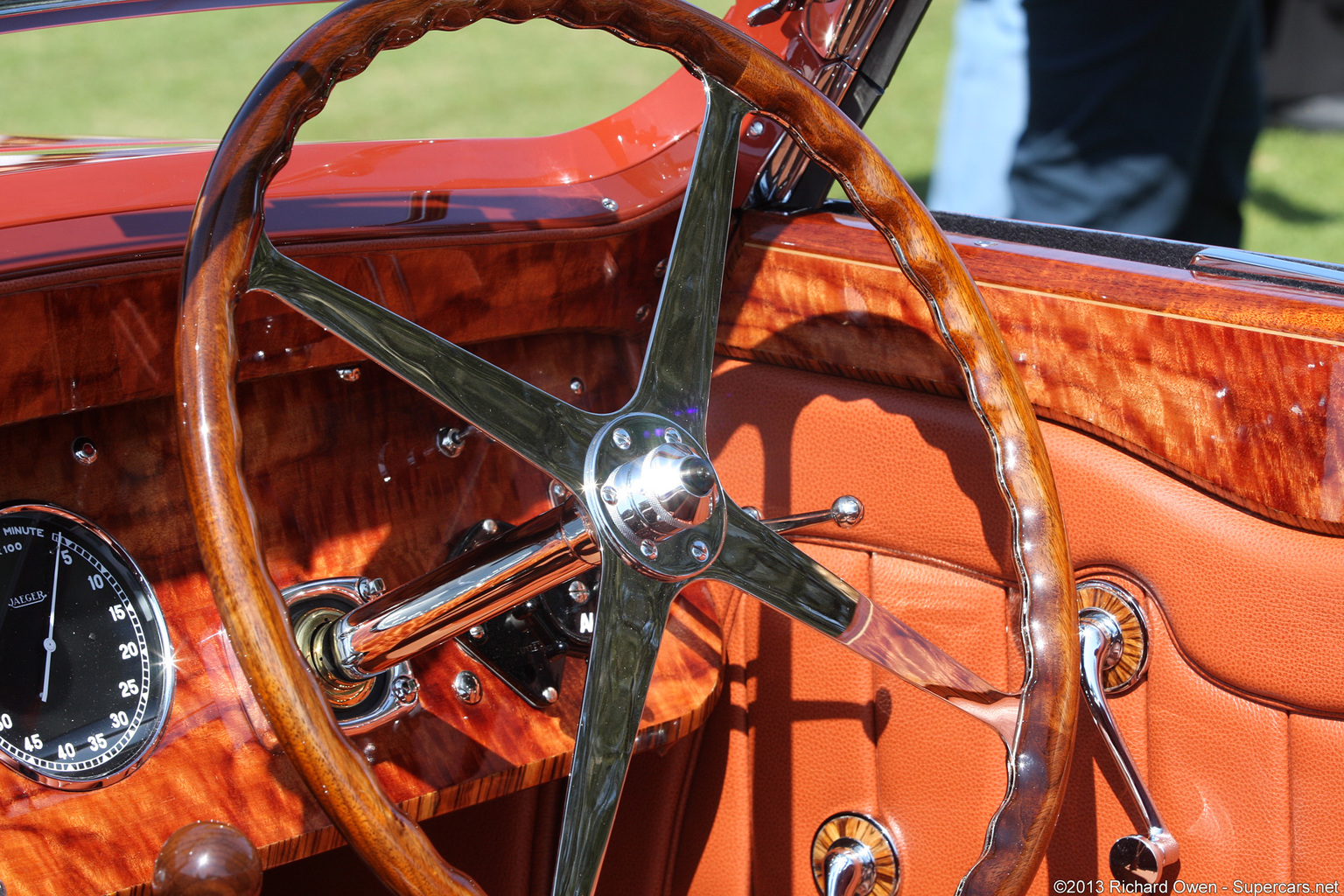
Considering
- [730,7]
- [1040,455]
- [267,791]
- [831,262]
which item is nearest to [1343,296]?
[1040,455]

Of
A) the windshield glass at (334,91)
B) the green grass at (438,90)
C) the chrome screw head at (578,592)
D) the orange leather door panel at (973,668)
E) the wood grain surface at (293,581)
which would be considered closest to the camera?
the wood grain surface at (293,581)

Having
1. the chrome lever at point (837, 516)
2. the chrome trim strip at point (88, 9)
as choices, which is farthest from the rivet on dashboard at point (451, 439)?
the chrome trim strip at point (88, 9)

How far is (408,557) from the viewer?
1311 mm

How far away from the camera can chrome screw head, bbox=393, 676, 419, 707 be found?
1.22m

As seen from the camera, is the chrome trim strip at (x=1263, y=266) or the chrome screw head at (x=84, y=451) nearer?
the chrome screw head at (x=84, y=451)

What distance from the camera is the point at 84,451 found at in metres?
1.13

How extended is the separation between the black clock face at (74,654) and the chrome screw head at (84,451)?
0.05 metres

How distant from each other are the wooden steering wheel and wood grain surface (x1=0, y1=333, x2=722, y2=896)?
241mm

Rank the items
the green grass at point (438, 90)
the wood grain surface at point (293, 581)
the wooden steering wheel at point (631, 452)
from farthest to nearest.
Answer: the green grass at point (438, 90) → the wood grain surface at point (293, 581) → the wooden steering wheel at point (631, 452)

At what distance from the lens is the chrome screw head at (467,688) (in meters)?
1.26

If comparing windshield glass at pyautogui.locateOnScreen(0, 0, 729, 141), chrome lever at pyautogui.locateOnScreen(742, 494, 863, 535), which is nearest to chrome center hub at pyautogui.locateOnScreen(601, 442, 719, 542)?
chrome lever at pyautogui.locateOnScreen(742, 494, 863, 535)

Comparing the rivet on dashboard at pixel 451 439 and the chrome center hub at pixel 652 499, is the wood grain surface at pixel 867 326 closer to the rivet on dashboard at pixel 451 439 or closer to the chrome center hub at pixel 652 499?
the rivet on dashboard at pixel 451 439

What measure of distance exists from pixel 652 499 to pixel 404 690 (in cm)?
37

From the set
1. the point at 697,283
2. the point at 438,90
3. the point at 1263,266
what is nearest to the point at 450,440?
the point at 697,283
